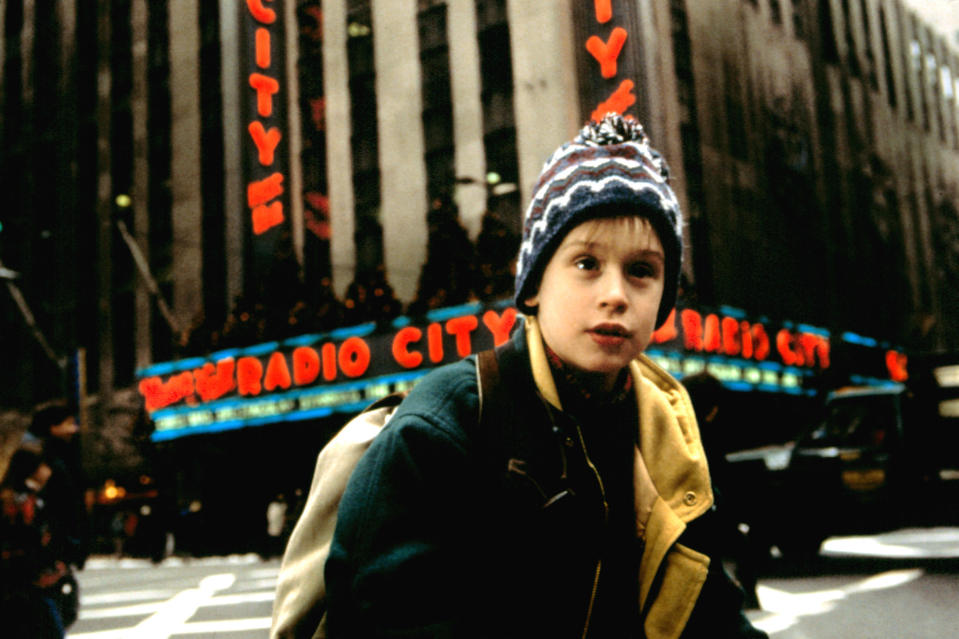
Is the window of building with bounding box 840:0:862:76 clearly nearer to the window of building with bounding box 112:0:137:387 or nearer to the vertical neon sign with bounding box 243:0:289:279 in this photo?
the vertical neon sign with bounding box 243:0:289:279

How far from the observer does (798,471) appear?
34.3 feet

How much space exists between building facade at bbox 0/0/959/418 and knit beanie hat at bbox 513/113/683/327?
1723 cm

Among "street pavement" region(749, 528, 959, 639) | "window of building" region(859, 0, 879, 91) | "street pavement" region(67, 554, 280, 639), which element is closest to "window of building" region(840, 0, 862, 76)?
"window of building" region(859, 0, 879, 91)

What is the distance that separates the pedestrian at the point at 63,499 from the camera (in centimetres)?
431

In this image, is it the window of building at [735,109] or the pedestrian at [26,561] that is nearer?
the pedestrian at [26,561]

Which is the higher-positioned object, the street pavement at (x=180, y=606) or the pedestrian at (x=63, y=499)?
the pedestrian at (x=63, y=499)

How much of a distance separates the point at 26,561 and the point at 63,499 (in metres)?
0.44

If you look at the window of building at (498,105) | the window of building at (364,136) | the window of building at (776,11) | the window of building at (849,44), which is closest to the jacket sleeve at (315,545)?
the window of building at (498,105)

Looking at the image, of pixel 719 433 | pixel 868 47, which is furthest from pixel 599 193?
pixel 868 47

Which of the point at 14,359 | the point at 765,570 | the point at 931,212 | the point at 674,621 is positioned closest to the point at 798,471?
the point at 765,570

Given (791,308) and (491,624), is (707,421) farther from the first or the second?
(791,308)

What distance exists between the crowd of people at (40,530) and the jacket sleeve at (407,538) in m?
3.11

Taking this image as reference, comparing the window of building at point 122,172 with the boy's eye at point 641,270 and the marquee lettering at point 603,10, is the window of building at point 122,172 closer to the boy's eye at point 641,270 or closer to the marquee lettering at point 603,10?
the marquee lettering at point 603,10

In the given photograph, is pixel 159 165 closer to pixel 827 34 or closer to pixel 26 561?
pixel 827 34
